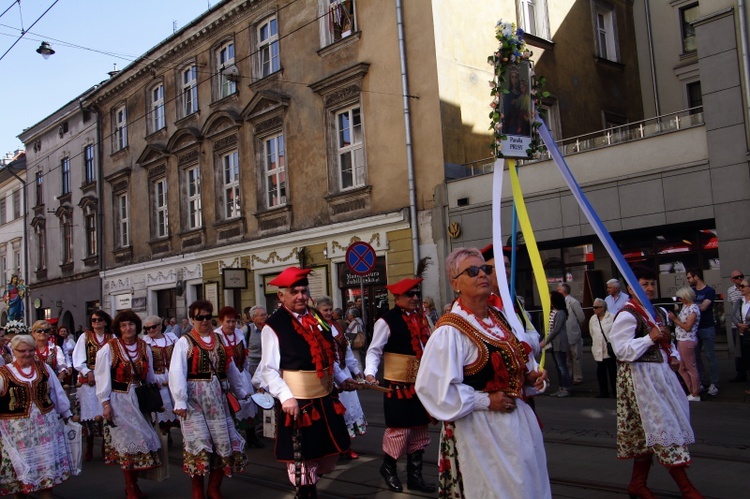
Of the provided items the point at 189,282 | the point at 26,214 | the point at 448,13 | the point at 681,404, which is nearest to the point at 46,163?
the point at 26,214

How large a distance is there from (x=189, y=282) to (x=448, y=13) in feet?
44.8

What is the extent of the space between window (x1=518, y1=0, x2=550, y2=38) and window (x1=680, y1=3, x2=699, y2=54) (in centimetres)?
468

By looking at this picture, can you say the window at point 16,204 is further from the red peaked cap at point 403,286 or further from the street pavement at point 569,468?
the red peaked cap at point 403,286

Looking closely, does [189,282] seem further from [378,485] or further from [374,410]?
[378,485]

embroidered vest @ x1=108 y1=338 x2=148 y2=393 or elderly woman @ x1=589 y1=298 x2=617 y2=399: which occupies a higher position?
embroidered vest @ x1=108 y1=338 x2=148 y2=393

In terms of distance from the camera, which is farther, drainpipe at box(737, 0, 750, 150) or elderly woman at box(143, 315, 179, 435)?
drainpipe at box(737, 0, 750, 150)

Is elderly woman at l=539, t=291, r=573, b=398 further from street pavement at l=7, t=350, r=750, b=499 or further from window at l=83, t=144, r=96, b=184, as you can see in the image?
window at l=83, t=144, r=96, b=184

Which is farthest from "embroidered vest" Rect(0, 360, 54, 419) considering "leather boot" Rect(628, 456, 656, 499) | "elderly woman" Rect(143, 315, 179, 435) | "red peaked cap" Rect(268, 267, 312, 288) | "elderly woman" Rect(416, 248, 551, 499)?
"leather boot" Rect(628, 456, 656, 499)

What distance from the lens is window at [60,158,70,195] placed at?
119 ft

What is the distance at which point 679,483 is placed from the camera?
5.85 metres

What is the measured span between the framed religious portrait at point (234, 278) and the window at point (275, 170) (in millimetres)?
2215

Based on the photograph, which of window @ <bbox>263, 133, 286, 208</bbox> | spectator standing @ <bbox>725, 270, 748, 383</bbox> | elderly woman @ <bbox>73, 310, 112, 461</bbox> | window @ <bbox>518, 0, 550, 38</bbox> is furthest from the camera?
window @ <bbox>263, 133, 286, 208</bbox>

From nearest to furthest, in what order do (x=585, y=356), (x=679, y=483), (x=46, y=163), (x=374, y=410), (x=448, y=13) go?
(x=679, y=483), (x=374, y=410), (x=585, y=356), (x=448, y=13), (x=46, y=163)

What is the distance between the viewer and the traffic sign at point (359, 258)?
13.7m
